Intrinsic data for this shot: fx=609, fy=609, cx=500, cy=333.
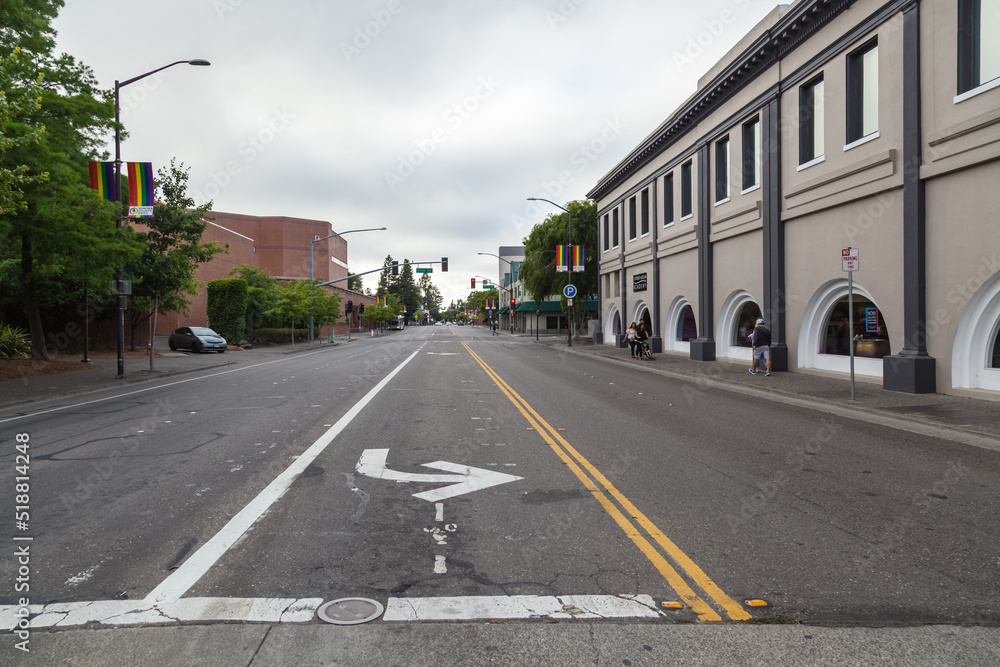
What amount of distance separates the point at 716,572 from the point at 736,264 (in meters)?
20.0

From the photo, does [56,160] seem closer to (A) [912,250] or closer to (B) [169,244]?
(B) [169,244]

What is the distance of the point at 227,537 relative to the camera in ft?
15.3

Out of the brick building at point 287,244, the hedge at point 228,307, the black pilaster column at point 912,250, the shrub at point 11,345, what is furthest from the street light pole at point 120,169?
the brick building at point 287,244

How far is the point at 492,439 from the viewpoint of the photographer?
8.50 meters

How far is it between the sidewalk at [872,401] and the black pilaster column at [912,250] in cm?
45

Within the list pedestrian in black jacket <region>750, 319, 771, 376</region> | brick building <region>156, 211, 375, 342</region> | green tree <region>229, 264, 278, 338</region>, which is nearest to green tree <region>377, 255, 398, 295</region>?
brick building <region>156, 211, 375, 342</region>

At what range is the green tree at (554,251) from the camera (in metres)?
46.2

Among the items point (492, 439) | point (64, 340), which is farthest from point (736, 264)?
point (64, 340)

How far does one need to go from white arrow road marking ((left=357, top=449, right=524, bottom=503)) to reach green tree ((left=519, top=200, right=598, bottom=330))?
131 ft

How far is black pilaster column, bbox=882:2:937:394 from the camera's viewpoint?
1323 centimetres

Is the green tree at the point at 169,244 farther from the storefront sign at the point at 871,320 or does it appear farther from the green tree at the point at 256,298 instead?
the storefront sign at the point at 871,320

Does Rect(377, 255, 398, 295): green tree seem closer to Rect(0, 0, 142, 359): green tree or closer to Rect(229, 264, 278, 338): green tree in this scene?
Rect(229, 264, 278, 338): green tree

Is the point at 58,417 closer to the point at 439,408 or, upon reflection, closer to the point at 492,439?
the point at 439,408

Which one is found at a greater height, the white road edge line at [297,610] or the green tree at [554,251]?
the green tree at [554,251]
